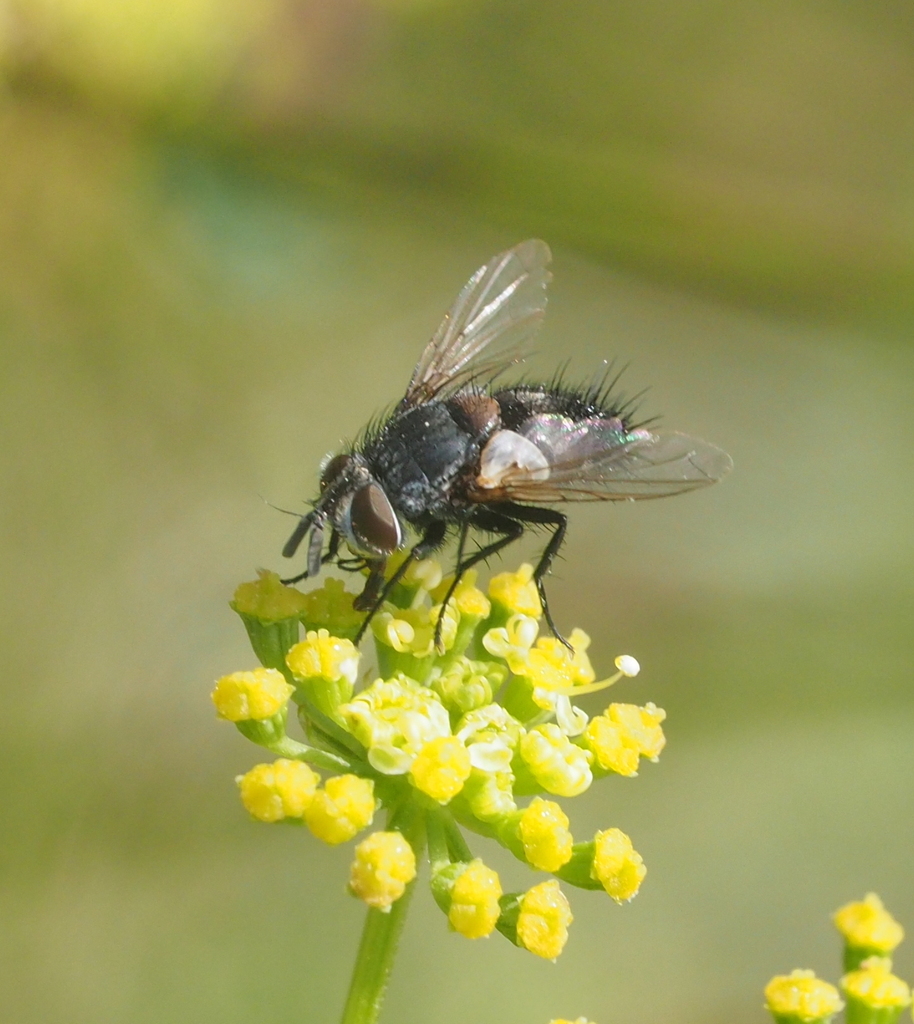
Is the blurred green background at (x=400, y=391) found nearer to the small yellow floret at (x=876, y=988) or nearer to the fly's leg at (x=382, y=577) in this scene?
the fly's leg at (x=382, y=577)

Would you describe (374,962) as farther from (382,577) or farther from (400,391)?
(400,391)

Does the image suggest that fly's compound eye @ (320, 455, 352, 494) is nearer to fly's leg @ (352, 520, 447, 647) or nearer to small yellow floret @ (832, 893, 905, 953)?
fly's leg @ (352, 520, 447, 647)

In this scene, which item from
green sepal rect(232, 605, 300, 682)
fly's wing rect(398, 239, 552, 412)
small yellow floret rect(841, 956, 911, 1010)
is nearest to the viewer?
small yellow floret rect(841, 956, 911, 1010)

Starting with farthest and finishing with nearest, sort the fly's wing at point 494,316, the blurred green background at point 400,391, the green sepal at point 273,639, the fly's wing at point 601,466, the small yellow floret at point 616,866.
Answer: the blurred green background at point 400,391 < the fly's wing at point 494,316 < the fly's wing at point 601,466 < the green sepal at point 273,639 < the small yellow floret at point 616,866

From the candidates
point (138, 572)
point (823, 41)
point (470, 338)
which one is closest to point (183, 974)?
point (138, 572)

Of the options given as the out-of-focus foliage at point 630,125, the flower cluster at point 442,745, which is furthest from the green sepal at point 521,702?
the out-of-focus foliage at point 630,125

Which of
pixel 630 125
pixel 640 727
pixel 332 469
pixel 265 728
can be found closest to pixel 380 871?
pixel 265 728

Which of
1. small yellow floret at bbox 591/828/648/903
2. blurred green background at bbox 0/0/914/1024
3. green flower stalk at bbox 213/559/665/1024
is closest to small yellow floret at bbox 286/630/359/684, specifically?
green flower stalk at bbox 213/559/665/1024

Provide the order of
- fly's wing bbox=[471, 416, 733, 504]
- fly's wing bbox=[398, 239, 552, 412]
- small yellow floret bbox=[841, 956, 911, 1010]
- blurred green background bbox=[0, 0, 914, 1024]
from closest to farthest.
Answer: small yellow floret bbox=[841, 956, 911, 1010] → fly's wing bbox=[471, 416, 733, 504] → fly's wing bbox=[398, 239, 552, 412] → blurred green background bbox=[0, 0, 914, 1024]
